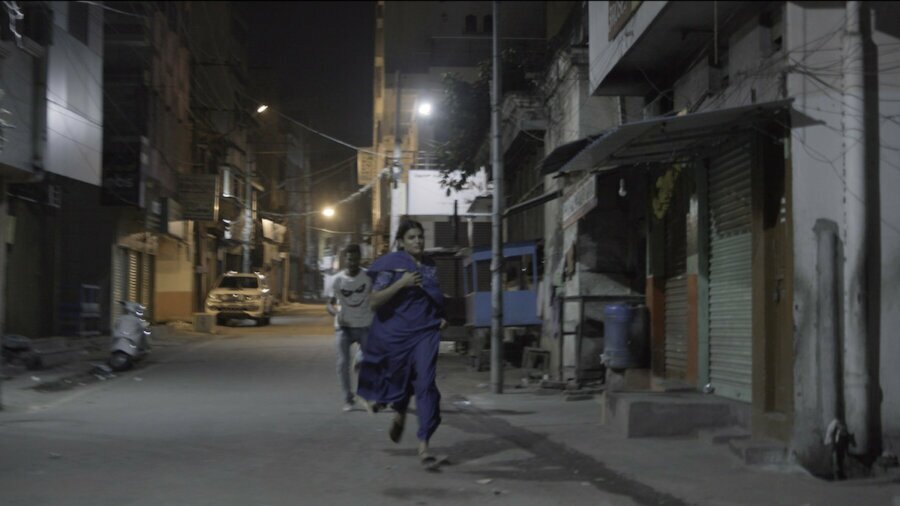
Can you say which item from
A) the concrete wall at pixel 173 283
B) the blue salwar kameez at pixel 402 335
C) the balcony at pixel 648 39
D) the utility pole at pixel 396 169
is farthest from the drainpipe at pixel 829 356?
the concrete wall at pixel 173 283

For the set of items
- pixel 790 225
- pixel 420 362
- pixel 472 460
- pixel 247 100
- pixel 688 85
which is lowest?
pixel 472 460

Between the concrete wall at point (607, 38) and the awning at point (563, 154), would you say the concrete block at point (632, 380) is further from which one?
the concrete wall at point (607, 38)

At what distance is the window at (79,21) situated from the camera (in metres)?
18.7

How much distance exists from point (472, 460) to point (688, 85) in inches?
197

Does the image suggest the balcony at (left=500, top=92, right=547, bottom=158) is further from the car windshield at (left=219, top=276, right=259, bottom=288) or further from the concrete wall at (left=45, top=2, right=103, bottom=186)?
the car windshield at (left=219, top=276, right=259, bottom=288)

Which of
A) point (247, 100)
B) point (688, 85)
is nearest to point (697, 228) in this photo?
point (688, 85)

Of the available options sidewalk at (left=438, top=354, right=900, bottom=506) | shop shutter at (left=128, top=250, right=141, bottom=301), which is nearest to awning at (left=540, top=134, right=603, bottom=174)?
sidewalk at (left=438, top=354, right=900, bottom=506)

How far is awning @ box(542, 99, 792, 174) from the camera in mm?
6906

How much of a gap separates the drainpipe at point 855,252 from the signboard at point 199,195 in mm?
26762

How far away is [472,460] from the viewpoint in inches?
294

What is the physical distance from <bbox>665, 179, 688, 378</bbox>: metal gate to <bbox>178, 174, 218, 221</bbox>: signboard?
22118 millimetres

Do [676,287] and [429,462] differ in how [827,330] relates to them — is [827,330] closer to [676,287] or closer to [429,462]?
[429,462]

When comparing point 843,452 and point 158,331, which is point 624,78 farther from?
point 158,331

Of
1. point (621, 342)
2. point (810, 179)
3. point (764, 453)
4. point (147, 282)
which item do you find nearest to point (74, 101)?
point (147, 282)
